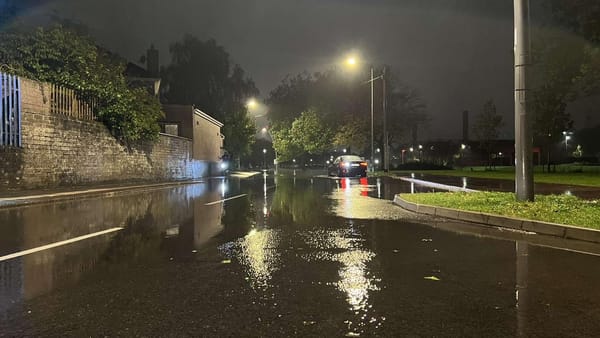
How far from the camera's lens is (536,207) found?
35.0 ft

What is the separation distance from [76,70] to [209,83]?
126 ft

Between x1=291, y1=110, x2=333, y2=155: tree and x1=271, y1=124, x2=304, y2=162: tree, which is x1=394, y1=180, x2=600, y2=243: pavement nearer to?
x1=291, y1=110, x2=333, y2=155: tree

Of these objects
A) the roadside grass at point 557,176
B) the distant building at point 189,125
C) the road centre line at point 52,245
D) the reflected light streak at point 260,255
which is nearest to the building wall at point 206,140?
the distant building at point 189,125

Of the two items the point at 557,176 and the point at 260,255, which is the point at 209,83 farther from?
the point at 260,255

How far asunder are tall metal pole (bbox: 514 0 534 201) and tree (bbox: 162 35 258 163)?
51098 mm

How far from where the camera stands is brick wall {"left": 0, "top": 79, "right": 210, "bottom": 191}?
1848 centimetres

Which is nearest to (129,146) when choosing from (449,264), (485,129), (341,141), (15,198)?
(15,198)

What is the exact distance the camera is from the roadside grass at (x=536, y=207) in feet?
30.1

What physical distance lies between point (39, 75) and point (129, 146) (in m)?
6.35

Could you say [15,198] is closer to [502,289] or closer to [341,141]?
[502,289]

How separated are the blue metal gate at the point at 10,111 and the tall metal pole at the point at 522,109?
18067 millimetres

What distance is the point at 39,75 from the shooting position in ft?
71.6

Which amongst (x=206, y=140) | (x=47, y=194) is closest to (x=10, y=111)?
(x=47, y=194)

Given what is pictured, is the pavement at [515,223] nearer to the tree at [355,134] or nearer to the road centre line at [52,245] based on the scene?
the road centre line at [52,245]
